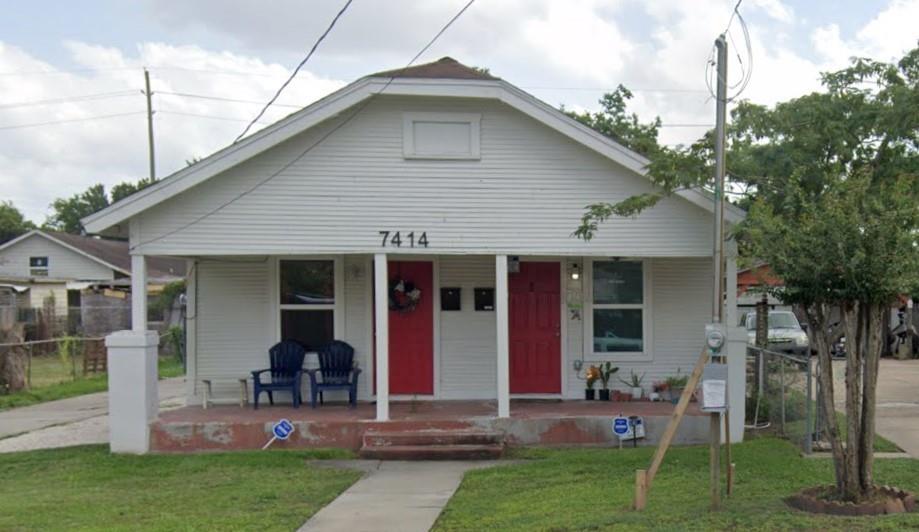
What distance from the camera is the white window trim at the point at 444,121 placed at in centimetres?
1125

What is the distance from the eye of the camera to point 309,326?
42.4ft

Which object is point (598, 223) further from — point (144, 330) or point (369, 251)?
point (144, 330)

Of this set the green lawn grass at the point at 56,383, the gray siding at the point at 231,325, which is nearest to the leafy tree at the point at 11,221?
the green lawn grass at the point at 56,383

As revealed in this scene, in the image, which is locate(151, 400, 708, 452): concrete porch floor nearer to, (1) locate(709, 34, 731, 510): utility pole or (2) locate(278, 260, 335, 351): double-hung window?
(2) locate(278, 260, 335, 351): double-hung window

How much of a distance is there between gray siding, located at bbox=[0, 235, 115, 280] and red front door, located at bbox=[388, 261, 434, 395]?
31017 mm

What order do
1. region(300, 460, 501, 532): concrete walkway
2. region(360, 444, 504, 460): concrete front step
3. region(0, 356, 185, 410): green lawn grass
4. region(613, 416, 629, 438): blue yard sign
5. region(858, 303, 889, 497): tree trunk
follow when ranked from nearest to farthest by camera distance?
region(858, 303, 889, 497): tree trunk, region(300, 460, 501, 532): concrete walkway, region(360, 444, 504, 460): concrete front step, region(613, 416, 629, 438): blue yard sign, region(0, 356, 185, 410): green lawn grass

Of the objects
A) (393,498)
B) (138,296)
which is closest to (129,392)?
(138,296)

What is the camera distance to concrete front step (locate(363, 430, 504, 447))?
10.8 metres

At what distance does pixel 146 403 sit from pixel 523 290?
5.54 metres

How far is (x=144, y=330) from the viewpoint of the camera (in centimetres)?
1099

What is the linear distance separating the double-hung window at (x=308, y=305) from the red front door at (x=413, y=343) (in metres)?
0.95

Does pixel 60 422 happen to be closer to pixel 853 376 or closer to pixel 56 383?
pixel 56 383

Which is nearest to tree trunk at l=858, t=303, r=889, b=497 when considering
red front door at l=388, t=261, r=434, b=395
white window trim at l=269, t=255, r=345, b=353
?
red front door at l=388, t=261, r=434, b=395

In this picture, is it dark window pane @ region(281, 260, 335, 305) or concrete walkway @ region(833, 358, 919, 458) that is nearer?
concrete walkway @ region(833, 358, 919, 458)
